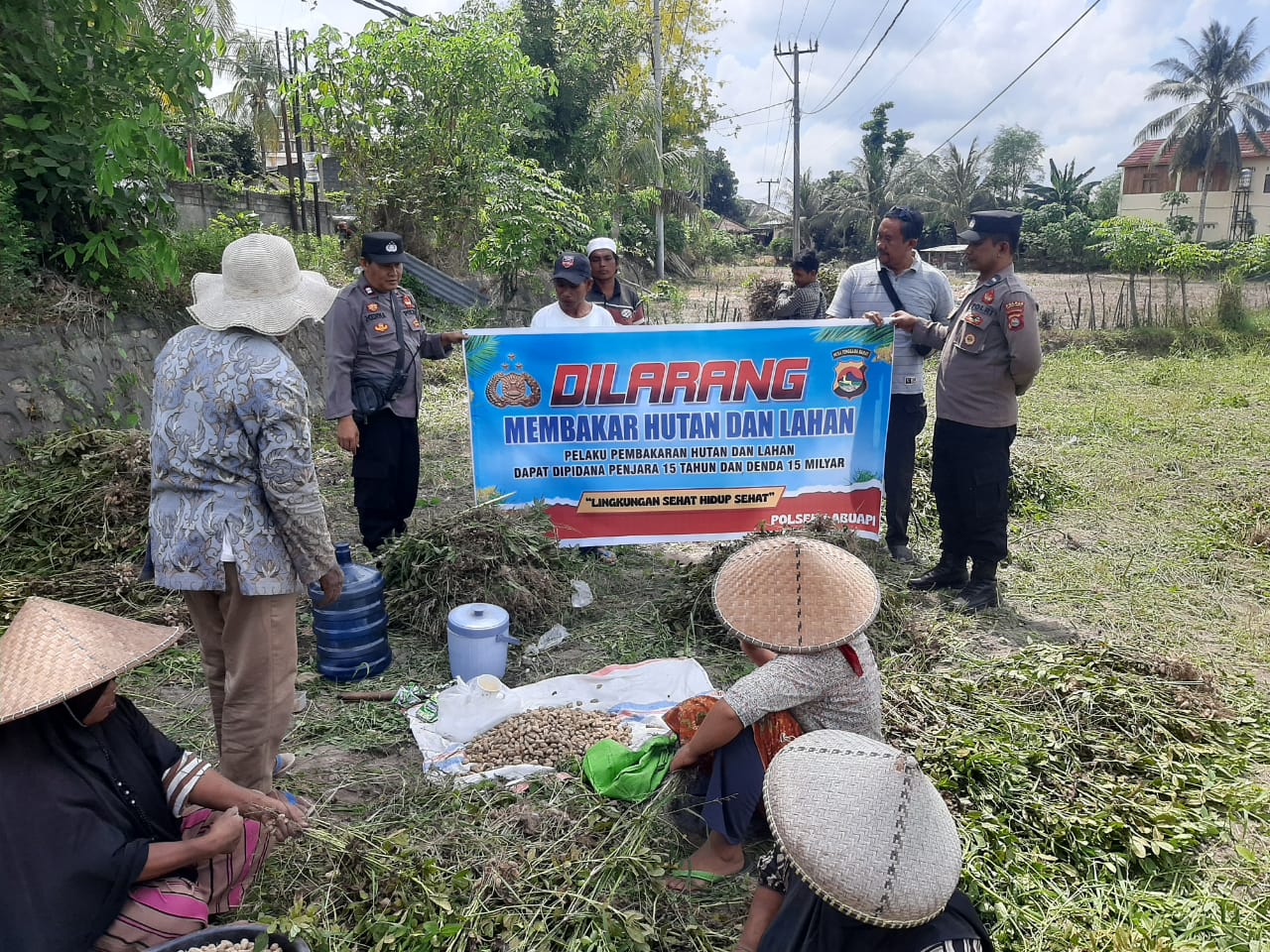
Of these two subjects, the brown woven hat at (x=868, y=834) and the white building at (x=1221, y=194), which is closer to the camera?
the brown woven hat at (x=868, y=834)

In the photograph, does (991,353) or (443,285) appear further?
(443,285)

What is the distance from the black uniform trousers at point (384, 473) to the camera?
4555 millimetres

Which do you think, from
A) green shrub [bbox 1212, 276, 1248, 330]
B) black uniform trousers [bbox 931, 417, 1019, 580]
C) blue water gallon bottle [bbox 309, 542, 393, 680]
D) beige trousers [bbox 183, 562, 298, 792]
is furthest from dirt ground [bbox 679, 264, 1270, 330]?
beige trousers [bbox 183, 562, 298, 792]

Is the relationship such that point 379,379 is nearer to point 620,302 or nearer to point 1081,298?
point 620,302

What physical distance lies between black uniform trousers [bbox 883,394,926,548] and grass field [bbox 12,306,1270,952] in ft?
1.13

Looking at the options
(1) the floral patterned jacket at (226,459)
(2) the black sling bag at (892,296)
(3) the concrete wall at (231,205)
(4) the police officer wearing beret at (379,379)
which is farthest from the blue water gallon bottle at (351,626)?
(3) the concrete wall at (231,205)

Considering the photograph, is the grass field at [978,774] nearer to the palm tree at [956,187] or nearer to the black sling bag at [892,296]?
the black sling bag at [892,296]

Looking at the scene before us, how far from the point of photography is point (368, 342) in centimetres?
443

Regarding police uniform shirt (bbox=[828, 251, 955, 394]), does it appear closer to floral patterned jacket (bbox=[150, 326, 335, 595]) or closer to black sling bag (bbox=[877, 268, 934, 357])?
black sling bag (bbox=[877, 268, 934, 357])

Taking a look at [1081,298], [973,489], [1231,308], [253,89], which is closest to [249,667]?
[973,489]

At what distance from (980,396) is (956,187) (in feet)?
161

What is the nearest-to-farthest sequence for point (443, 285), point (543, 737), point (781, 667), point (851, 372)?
point (781, 667) → point (543, 737) → point (851, 372) → point (443, 285)

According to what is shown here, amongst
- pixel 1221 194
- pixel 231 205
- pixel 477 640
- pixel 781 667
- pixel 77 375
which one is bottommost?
pixel 477 640

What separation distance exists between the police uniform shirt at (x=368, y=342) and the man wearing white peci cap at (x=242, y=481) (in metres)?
1.55
